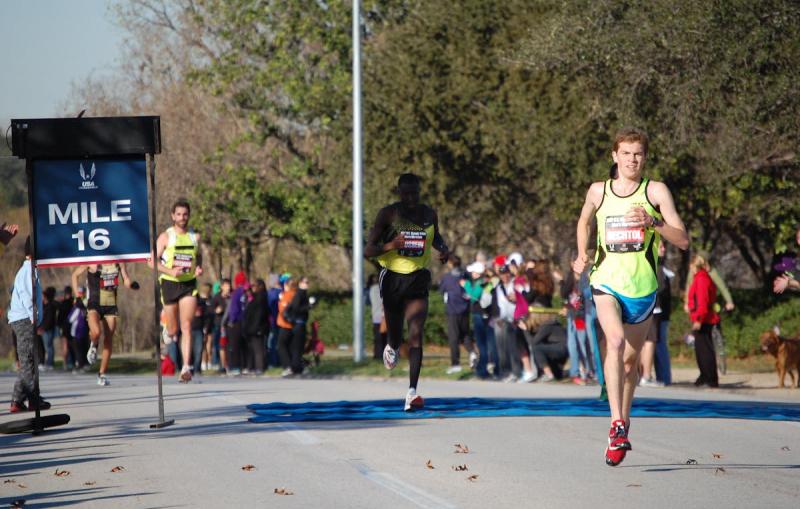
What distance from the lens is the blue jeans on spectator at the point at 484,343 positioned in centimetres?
2303

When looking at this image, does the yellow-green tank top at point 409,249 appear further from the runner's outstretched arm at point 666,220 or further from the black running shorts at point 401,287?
the runner's outstretched arm at point 666,220

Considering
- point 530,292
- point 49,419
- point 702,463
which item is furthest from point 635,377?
point 530,292

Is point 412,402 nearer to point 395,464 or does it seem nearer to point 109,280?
point 395,464

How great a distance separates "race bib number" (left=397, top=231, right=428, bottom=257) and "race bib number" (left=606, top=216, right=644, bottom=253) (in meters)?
3.59

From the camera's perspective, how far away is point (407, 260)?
1288 cm

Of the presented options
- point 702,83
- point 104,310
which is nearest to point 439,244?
point 104,310

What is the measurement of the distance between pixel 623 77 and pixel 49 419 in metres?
17.1

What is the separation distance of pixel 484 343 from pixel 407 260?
414 inches

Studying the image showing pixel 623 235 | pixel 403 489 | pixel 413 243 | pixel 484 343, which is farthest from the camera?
pixel 484 343

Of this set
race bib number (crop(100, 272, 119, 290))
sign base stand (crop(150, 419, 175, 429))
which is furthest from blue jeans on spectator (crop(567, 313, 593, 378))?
sign base stand (crop(150, 419, 175, 429))

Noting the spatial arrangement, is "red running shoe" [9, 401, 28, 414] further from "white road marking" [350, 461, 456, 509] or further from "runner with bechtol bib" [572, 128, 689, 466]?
"runner with bechtol bib" [572, 128, 689, 466]

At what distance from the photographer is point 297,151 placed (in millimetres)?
45562

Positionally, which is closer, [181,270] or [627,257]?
[627,257]

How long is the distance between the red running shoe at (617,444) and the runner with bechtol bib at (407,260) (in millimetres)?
3882
